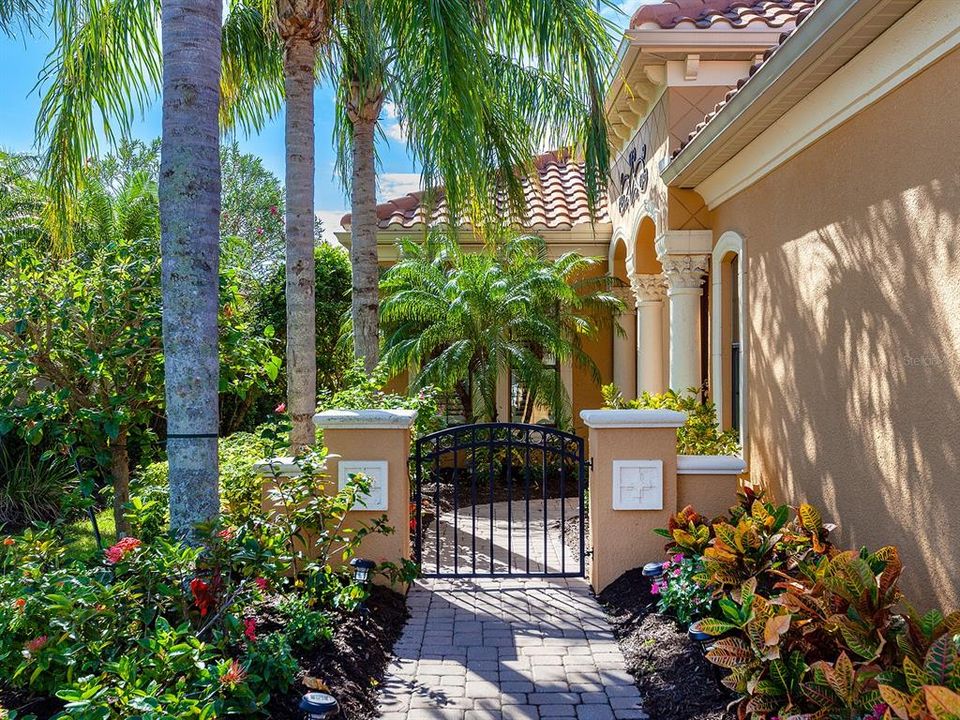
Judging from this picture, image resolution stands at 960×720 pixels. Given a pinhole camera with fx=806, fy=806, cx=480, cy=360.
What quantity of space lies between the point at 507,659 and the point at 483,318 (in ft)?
23.7

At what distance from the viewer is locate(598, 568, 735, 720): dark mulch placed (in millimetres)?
4270

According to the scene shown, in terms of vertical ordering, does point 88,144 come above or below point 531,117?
below

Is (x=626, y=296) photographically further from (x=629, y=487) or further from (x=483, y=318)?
(x=629, y=487)

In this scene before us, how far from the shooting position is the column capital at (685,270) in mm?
9172

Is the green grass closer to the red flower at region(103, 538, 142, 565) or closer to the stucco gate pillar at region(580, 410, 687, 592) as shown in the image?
the red flower at region(103, 538, 142, 565)

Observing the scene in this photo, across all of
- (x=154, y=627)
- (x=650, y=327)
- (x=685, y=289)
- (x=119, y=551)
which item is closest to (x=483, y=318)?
(x=650, y=327)

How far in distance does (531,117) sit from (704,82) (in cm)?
205

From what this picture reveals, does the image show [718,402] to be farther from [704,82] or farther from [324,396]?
[324,396]

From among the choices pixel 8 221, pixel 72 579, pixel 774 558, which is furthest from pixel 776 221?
pixel 8 221

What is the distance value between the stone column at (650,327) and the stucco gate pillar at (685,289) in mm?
1820

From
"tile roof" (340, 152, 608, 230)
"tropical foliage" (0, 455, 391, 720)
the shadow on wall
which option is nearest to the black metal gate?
the shadow on wall

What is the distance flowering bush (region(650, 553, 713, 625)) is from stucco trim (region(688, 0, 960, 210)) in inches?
125

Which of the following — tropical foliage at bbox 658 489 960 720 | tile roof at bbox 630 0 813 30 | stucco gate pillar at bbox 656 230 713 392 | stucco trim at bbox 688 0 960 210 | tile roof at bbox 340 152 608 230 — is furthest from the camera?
tile roof at bbox 340 152 608 230

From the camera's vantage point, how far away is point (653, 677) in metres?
4.69
